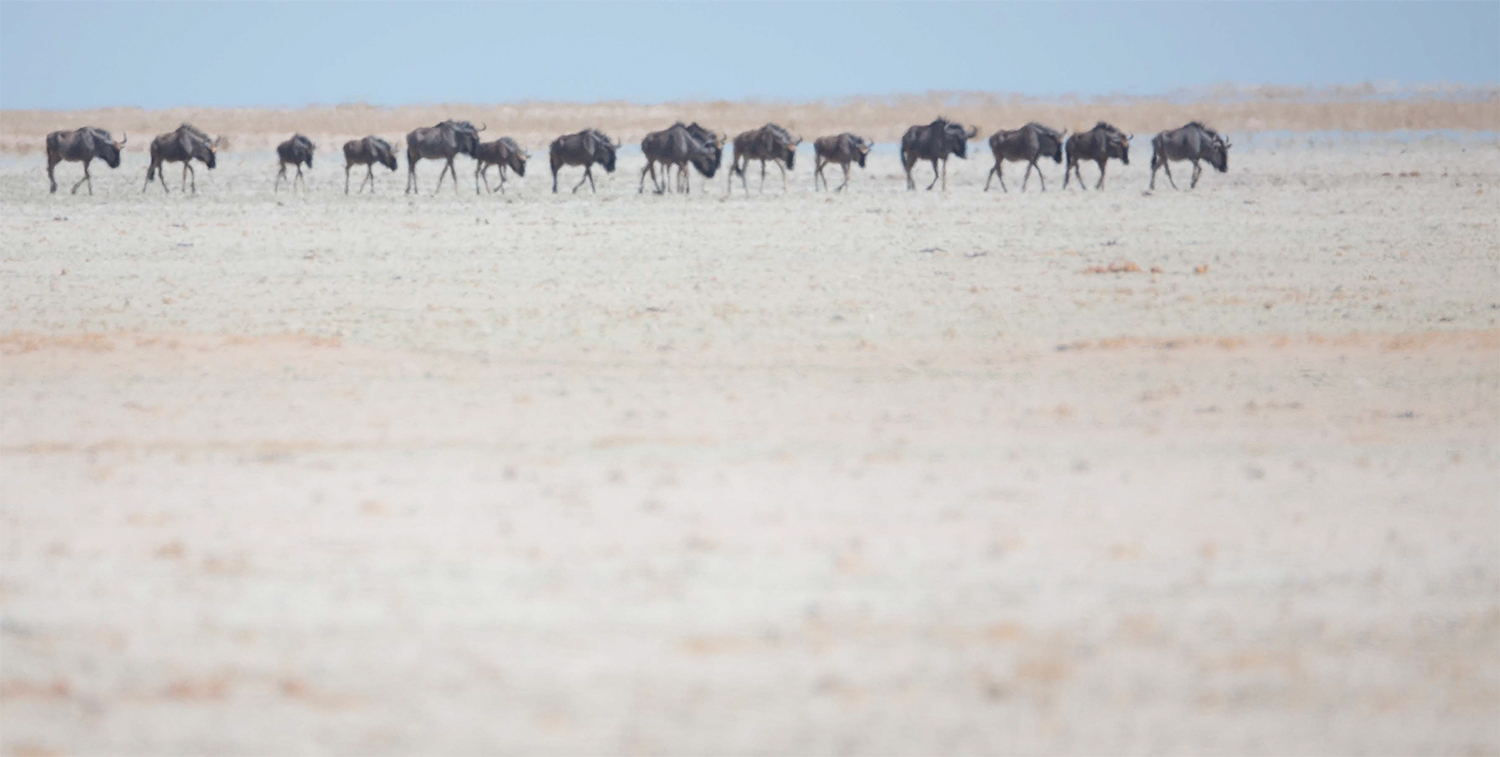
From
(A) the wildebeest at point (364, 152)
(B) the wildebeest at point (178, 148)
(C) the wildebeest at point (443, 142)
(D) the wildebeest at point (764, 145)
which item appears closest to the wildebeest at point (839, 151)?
(D) the wildebeest at point (764, 145)

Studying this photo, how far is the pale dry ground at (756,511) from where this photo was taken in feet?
16.0

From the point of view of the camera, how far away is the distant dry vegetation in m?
68.2

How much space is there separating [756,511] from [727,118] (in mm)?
82587

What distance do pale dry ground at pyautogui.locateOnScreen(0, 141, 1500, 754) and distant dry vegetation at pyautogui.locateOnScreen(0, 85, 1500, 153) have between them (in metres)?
43.9

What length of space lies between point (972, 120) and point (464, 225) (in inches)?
2472

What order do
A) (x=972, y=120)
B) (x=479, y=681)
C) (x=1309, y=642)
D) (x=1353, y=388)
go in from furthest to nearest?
(x=972, y=120), (x=1353, y=388), (x=1309, y=642), (x=479, y=681)

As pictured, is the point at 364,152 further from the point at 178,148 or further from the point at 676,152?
the point at 676,152

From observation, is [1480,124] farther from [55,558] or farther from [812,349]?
[55,558]

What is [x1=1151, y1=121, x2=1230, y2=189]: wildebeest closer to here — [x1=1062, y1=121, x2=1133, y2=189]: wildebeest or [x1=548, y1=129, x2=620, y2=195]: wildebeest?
[x1=1062, y1=121, x2=1133, y2=189]: wildebeest

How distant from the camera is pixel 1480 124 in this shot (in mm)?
63344

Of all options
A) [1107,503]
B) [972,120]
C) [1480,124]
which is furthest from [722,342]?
[972,120]

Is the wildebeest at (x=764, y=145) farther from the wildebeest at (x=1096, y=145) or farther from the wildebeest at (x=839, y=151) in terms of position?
the wildebeest at (x=1096, y=145)

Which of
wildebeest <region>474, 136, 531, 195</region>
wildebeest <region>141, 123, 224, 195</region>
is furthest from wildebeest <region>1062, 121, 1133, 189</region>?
wildebeest <region>141, 123, 224, 195</region>

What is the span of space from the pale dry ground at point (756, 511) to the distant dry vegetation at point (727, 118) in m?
43.9
